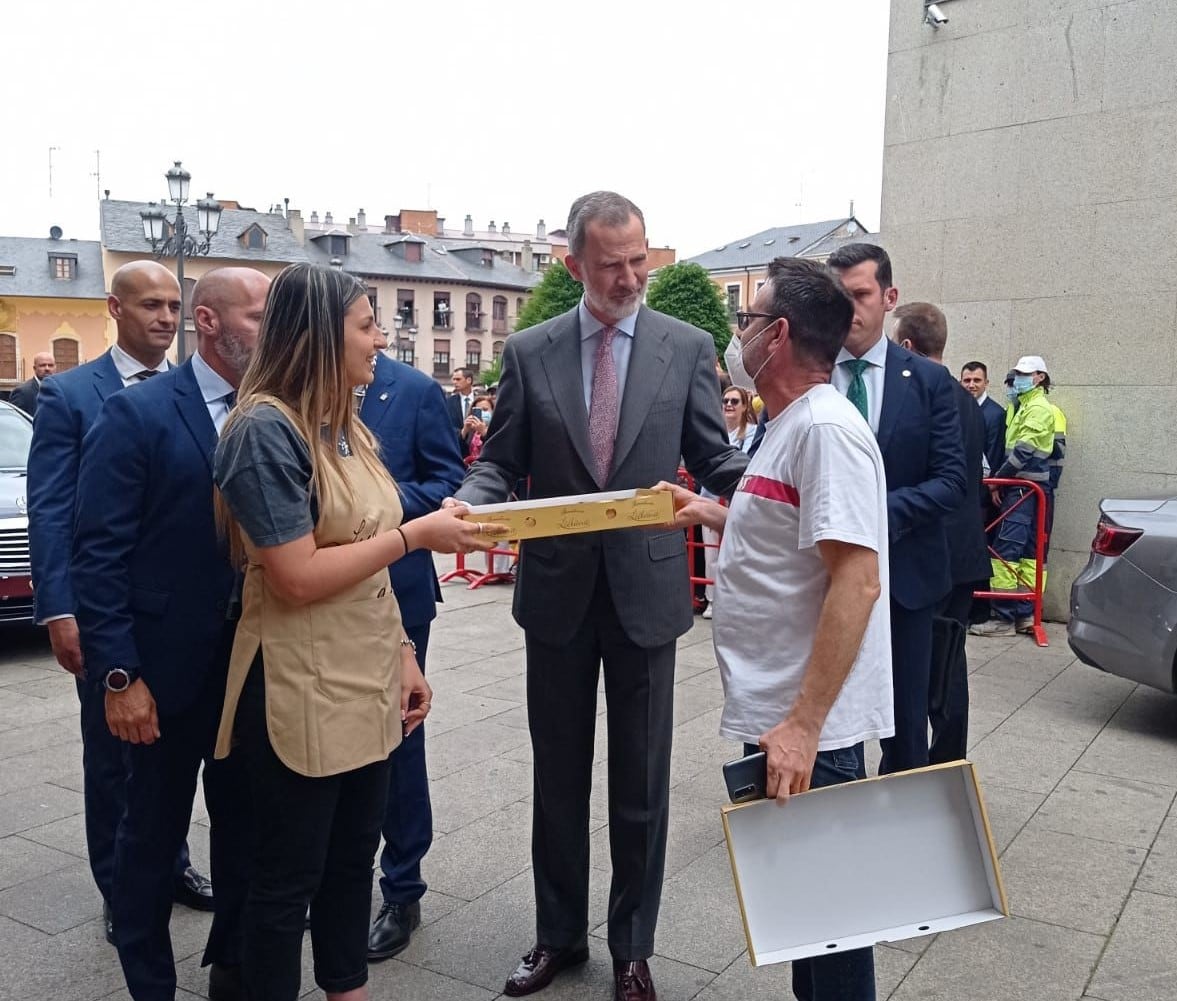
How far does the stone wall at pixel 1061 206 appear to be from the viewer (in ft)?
26.2

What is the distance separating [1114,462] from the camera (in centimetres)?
828

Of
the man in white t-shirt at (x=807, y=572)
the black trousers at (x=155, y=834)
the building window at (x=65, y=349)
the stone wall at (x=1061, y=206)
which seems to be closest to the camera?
the man in white t-shirt at (x=807, y=572)

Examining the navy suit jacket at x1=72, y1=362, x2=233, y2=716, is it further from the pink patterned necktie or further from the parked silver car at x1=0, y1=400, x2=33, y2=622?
the parked silver car at x1=0, y1=400, x2=33, y2=622

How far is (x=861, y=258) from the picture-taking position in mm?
3865

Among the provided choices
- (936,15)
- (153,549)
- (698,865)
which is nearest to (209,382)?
(153,549)

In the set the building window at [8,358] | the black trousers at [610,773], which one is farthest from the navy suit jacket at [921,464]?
the building window at [8,358]

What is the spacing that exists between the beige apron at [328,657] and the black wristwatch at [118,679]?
1.46 feet

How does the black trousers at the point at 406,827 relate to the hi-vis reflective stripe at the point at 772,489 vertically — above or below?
below

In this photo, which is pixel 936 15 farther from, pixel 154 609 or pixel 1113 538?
pixel 154 609

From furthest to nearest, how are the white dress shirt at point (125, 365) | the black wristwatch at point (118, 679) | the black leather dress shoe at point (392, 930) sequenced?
the white dress shirt at point (125, 365) → the black leather dress shoe at point (392, 930) → the black wristwatch at point (118, 679)

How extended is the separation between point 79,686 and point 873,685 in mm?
2725

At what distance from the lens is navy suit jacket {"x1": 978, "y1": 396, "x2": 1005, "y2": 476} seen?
8758mm

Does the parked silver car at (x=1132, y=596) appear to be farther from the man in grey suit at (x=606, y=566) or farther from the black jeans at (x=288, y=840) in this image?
the black jeans at (x=288, y=840)

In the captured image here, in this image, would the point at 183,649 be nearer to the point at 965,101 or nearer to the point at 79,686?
the point at 79,686
